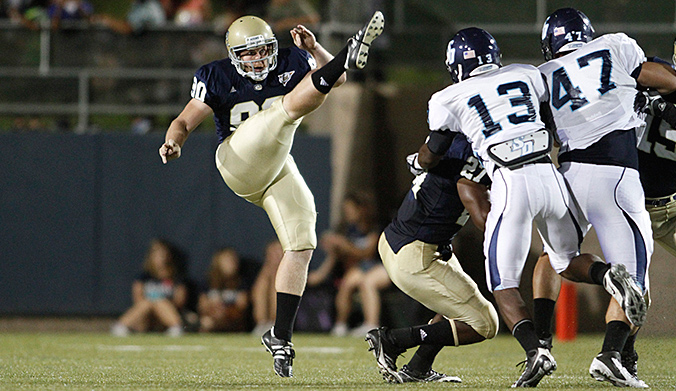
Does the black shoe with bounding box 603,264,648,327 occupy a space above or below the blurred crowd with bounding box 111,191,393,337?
above

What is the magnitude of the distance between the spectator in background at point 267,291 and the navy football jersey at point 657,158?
4.57 metres

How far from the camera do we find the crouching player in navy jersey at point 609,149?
162 inches

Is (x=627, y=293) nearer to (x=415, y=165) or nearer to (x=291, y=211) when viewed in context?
(x=415, y=165)

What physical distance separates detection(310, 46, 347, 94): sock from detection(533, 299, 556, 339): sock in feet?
4.85

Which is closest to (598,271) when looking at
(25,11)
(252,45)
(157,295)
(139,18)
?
(252,45)

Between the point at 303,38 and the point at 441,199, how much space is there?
1.23 meters

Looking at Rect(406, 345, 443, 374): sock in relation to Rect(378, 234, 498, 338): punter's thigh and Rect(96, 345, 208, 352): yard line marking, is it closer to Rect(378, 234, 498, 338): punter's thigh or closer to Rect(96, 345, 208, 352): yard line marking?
Rect(378, 234, 498, 338): punter's thigh

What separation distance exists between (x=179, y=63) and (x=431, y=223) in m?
5.73

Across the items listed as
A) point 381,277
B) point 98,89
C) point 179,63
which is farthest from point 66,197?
point 381,277

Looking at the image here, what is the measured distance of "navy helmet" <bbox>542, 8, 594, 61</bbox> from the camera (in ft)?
14.7

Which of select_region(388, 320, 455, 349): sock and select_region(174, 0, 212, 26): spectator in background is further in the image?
select_region(174, 0, 212, 26): spectator in background

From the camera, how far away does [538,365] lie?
3.79 meters

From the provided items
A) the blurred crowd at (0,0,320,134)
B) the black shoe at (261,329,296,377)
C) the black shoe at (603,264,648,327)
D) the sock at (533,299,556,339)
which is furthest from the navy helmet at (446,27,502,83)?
the blurred crowd at (0,0,320,134)

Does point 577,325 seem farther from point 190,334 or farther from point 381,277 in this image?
point 190,334
